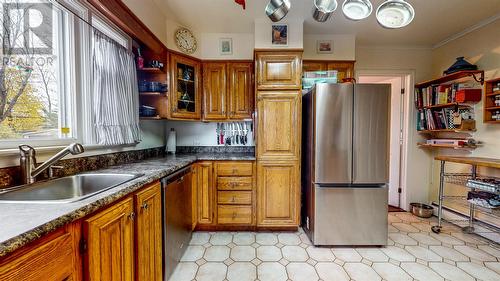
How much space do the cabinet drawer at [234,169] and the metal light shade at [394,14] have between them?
1.73 meters

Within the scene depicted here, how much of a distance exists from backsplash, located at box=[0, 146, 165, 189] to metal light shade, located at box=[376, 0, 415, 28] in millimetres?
2340

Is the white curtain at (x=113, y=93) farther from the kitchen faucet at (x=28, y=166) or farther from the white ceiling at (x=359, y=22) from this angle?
the white ceiling at (x=359, y=22)

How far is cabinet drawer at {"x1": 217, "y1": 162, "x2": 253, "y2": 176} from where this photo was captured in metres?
2.40

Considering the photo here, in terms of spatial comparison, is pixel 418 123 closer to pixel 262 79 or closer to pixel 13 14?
pixel 262 79

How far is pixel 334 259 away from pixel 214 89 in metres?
2.29

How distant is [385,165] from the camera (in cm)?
207

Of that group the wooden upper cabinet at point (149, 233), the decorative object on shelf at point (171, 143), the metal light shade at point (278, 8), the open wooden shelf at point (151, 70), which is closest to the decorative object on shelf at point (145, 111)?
the open wooden shelf at point (151, 70)

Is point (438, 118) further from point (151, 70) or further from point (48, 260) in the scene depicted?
point (48, 260)

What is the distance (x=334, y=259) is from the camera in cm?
195

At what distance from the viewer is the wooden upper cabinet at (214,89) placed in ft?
8.89

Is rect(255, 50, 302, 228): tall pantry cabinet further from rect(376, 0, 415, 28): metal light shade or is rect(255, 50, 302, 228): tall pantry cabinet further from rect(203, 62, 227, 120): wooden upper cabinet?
rect(376, 0, 415, 28): metal light shade

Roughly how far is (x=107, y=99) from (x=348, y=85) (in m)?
2.19

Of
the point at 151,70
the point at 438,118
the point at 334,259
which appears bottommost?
the point at 334,259

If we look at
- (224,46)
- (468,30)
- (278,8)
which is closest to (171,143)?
(224,46)
